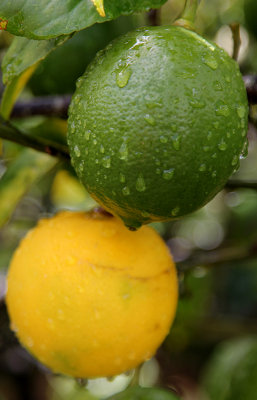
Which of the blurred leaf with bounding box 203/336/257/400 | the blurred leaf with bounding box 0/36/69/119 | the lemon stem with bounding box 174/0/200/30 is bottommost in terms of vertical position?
the blurred leaf with bounding box 203/336/257/400

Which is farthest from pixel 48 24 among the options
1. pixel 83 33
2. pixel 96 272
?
pixel 83 33

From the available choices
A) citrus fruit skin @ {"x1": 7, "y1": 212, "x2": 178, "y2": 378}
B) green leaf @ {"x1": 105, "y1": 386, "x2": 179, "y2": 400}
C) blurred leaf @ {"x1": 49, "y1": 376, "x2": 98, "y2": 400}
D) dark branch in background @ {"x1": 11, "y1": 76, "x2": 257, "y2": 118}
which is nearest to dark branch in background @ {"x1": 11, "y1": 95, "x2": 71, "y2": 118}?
dark branch in background @ {"x1": 11, "y1": 76, "x2": 257, "y2": 118}

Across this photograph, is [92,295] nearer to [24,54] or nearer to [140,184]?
[140,184]

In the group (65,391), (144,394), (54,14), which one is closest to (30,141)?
(54,14)

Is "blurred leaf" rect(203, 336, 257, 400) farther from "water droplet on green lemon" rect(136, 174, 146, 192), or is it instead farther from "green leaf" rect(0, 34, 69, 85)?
"green leaf" rect(0, 34, 69, 85)

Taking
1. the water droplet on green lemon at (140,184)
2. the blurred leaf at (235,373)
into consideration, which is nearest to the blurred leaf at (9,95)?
the water droplet on green lemon at (140,184)

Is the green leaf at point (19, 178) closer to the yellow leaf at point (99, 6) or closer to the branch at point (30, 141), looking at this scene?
the branch at point (30, 141)
